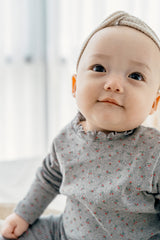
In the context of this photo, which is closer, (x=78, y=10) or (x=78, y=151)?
(x=78, y=151)

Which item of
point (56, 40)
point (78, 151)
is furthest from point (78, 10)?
point (78, 151)

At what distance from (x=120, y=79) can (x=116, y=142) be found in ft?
0.60

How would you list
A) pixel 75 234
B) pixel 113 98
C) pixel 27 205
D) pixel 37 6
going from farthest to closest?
pixel 37 6, pixel 27 205, pixel 75 234, pixel 113 98

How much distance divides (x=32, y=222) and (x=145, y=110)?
0.51 metres

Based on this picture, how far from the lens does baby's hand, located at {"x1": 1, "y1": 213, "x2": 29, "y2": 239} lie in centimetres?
102

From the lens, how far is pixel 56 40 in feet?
8.53

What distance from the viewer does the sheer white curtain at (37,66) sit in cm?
252

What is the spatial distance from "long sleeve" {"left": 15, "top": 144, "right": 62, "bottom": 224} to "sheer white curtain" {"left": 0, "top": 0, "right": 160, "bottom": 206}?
1496mm

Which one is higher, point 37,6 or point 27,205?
point 37,6

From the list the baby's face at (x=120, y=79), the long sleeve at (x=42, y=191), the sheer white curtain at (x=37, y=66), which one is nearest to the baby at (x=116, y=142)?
the baby's face at (x=120, y=79)

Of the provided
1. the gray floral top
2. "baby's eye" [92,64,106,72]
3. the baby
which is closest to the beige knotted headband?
the baby

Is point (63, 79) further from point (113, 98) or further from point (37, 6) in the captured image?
point (113, 98)

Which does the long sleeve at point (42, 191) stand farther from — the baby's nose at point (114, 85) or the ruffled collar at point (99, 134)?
the baby's nose at point (114, 85)

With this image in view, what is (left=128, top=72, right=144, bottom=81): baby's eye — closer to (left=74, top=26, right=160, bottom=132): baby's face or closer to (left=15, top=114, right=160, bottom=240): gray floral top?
(left=74, top=26, right=160, bottom=132): baby's face
